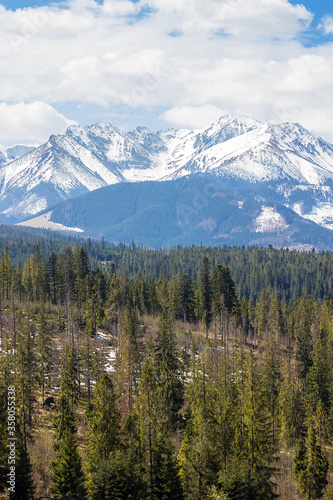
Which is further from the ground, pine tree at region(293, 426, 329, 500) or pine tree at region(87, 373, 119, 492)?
pine tree at region(87, 373, 119, 492)

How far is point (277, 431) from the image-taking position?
72.4 m

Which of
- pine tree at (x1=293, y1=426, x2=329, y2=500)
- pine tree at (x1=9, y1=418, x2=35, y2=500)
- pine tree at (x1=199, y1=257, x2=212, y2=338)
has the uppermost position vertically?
pine tree at (x1=199, y1=257, x2=212, y2=338)

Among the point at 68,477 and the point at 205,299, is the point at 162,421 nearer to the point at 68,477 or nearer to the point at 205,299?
the point at 68,477

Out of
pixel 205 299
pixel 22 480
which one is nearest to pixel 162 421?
pixel 22 480

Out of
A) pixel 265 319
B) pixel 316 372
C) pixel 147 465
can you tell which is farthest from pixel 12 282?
pixel 147 465

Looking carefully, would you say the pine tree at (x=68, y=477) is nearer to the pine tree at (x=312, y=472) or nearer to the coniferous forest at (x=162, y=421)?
the coniferous forest at (x=162, y=421)

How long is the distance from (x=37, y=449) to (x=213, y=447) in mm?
21120

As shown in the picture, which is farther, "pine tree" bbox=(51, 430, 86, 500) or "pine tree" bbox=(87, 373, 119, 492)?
"pine tree" bbox=(87, 373, 119, 492)

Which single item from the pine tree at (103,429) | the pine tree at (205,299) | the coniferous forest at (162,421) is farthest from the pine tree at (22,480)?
the pine tree at (205,299)

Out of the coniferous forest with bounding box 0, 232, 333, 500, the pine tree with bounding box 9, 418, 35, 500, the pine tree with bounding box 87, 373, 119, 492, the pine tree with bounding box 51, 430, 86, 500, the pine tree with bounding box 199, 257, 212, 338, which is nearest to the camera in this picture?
the pine tree with bounding box 51, 430, 86, 500

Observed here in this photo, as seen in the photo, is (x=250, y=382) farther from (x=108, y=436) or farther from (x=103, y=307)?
(x=103, y=307)

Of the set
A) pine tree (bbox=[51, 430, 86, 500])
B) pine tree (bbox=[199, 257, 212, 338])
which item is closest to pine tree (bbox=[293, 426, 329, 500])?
pine tree (bbox=[51, 430, 86, 500])

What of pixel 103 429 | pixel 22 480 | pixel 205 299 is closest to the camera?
pixel 22 480

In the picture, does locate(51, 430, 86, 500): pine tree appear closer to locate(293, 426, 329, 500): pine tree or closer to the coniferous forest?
the coniferous forest
